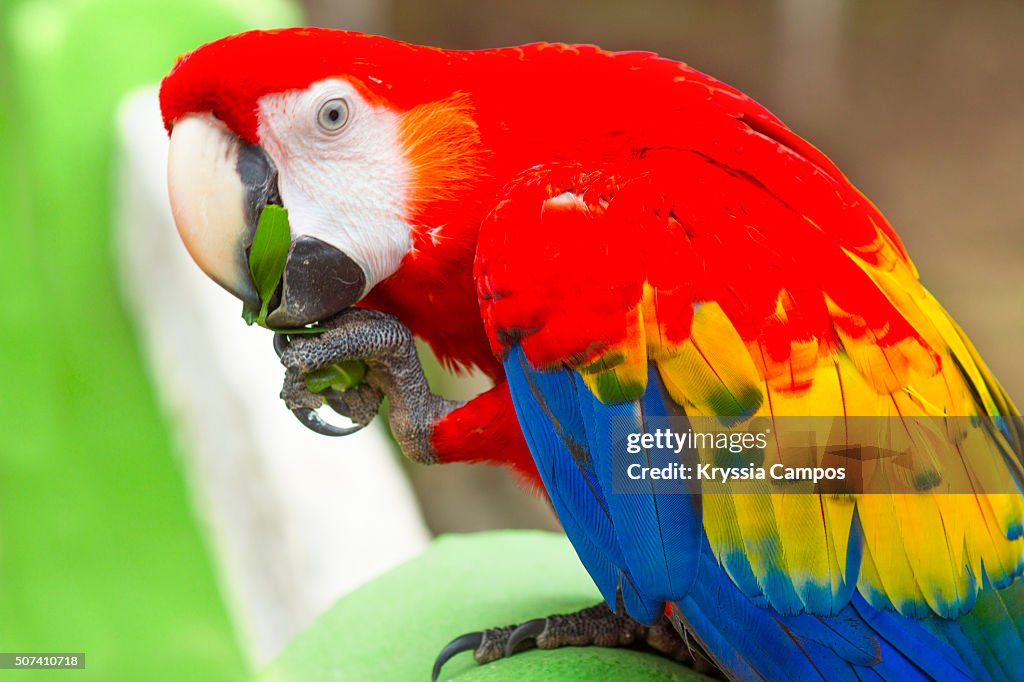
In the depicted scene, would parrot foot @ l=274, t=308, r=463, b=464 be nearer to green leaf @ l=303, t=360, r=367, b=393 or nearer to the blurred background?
green leaf @ l=303, t=360, r=367, b=393

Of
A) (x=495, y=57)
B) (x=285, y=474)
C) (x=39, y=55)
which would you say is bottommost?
(x=285, y=474)

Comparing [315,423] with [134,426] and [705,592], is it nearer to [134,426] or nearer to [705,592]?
[705,592]

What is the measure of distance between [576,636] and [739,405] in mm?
286

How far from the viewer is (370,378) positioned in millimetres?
698

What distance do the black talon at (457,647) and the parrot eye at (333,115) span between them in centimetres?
41

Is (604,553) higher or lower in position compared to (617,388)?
lower

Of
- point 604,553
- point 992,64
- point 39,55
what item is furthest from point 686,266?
Answer: point 992,64

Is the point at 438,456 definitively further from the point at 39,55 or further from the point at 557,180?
the point at 39,55

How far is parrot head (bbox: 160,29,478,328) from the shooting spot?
0.60 m

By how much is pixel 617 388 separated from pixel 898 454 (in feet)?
0.56

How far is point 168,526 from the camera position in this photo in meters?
1.33

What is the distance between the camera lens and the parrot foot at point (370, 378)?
0.65 metres

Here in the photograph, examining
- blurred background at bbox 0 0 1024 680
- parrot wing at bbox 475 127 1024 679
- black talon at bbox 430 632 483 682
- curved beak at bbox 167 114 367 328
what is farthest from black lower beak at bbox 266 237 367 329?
blurred background at bbox 0 0 1024 680

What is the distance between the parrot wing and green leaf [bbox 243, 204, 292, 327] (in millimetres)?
133
